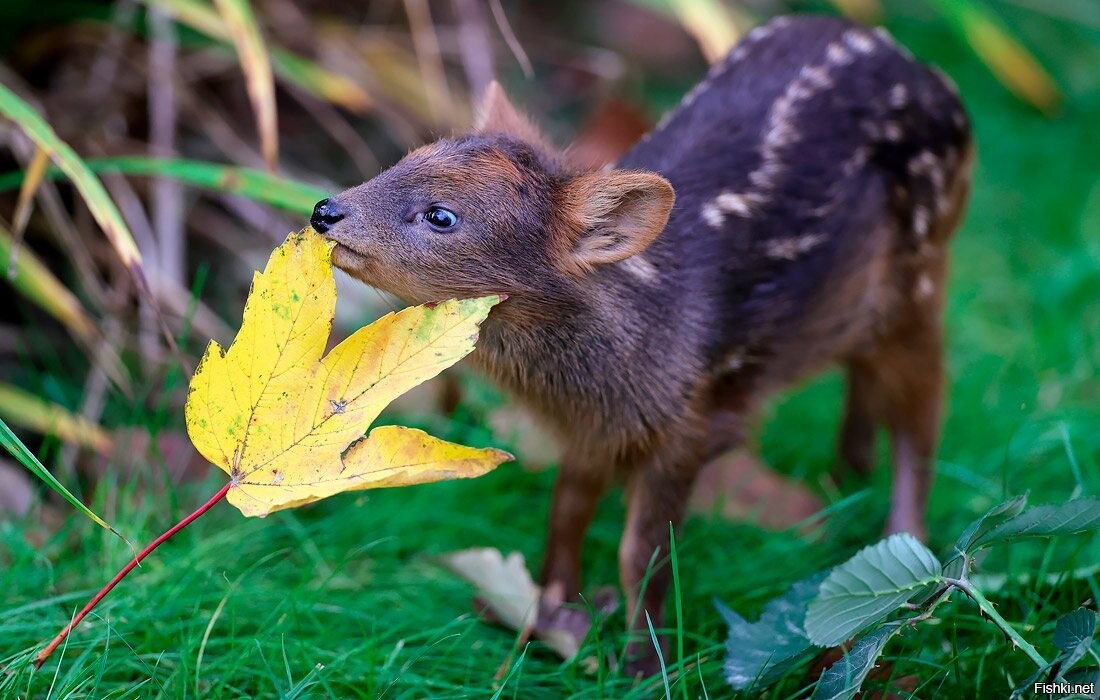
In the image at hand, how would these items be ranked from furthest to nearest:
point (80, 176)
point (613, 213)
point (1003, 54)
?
point (1003, 54), point (80, 176), point (613, 213)

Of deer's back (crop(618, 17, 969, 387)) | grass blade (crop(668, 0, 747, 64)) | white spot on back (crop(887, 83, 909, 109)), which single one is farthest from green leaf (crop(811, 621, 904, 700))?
grass blade (crop(668, 0, 747, 64))

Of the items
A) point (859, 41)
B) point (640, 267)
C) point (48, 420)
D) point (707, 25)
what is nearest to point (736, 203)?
point (640, 267)

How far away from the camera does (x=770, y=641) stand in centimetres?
246

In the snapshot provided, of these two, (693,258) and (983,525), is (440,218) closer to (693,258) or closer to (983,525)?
(693,258)

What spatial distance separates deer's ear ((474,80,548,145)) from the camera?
9.70 feet

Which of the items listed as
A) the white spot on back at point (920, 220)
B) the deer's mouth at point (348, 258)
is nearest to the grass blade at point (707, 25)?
the white spot on back at point (920, 220)

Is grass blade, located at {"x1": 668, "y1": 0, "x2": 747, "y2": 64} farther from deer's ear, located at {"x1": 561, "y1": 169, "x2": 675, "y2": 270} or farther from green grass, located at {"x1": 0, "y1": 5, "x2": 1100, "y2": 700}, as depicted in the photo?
deer's ear, located at {"x1": 561, "y1": 169, "x2": 675, "y2": 270}

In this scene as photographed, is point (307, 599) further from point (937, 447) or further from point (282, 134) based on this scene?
point (282, 134)

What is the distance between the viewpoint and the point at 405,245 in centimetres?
250

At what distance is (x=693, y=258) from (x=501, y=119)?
0.63 metres

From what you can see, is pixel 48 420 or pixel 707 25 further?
pixel 707 25

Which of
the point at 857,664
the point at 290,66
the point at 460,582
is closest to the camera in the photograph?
the point at 857,664

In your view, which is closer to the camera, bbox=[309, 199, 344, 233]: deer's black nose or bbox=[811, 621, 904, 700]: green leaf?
bbox=[811, 621, 904, 700]: green leaf

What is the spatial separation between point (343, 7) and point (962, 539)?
4.18 meters
